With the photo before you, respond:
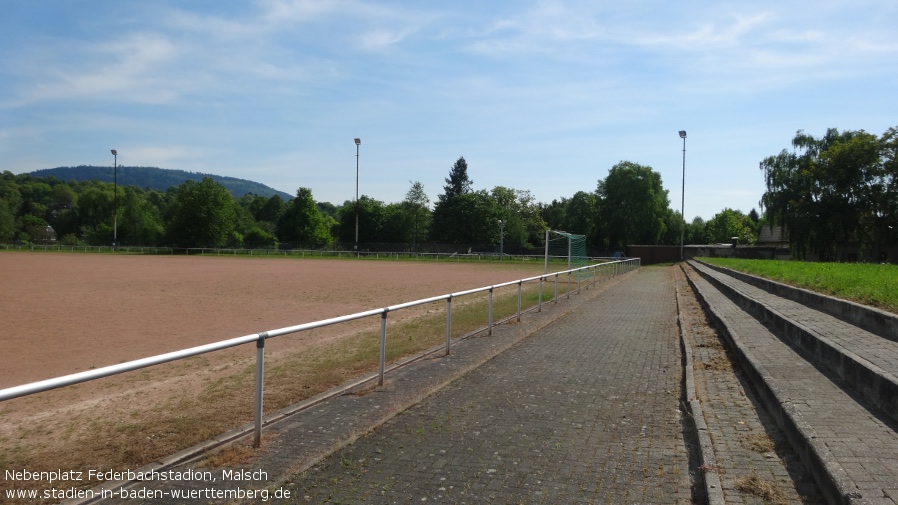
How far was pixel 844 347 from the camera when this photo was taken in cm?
811

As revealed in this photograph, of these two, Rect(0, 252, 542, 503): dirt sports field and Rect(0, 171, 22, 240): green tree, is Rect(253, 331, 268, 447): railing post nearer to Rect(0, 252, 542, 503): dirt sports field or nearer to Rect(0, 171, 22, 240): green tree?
Rect(0, 252, 542, 503): dirt sports field

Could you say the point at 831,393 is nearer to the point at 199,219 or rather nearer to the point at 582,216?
the point at 199,219

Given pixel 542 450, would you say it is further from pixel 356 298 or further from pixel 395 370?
pixel 356 298

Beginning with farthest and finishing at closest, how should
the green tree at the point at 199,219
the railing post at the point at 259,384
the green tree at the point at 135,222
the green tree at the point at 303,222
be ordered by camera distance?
the green tree at the point at 303,222 < the green tree at the point at 135,222 < the green tree at the point at 199,219 < the railing post at the point at 259,384

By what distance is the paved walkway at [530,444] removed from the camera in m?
4.46

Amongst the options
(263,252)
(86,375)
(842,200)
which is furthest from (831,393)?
(263,252)

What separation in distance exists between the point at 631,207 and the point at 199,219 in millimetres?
57312

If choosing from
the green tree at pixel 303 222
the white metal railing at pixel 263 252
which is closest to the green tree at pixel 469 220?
the white metal railing at pixel 263 252

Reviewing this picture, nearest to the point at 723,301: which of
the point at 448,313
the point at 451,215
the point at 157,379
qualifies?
the point at 448,313

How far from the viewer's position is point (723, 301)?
60.3ft

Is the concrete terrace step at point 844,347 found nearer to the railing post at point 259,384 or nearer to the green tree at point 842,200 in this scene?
the railing post at point 259,384

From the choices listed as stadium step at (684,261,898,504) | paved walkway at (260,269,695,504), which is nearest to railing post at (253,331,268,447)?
paved walkway at (260,269,695,504)

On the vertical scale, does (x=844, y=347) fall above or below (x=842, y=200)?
below

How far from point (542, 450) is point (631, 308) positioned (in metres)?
13.6
